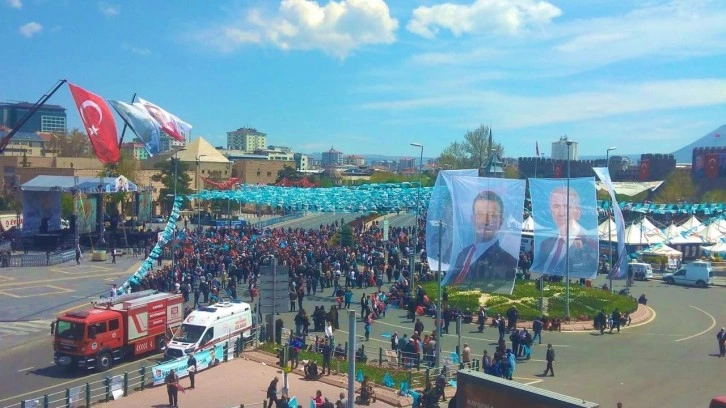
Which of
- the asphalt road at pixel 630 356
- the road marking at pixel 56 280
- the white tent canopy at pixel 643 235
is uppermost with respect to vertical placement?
the white tent canopy at pixel 643 235

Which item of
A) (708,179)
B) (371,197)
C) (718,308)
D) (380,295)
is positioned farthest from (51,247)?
(708,179)

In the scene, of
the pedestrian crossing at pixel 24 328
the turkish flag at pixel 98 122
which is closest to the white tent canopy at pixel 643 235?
the turkish flag at pixel 98 122

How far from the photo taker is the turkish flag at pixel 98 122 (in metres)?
30.7

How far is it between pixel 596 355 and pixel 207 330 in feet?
41.1

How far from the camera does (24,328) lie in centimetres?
2617

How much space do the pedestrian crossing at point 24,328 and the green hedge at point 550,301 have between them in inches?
625

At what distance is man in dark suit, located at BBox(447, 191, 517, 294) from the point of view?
24578 millimetres

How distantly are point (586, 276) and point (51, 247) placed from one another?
3916 cm

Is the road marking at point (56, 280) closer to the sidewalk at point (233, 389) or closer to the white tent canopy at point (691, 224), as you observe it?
the sidewalk at point (233, 389)

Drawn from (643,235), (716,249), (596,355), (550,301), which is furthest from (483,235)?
(716,249)

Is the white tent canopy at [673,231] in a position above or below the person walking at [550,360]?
above

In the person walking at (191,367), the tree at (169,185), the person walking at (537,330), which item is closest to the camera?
the person walking at (191,367)

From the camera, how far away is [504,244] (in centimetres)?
2480

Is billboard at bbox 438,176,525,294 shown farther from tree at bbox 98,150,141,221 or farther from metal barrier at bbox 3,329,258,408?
tree at bbox 98,150,141,221
